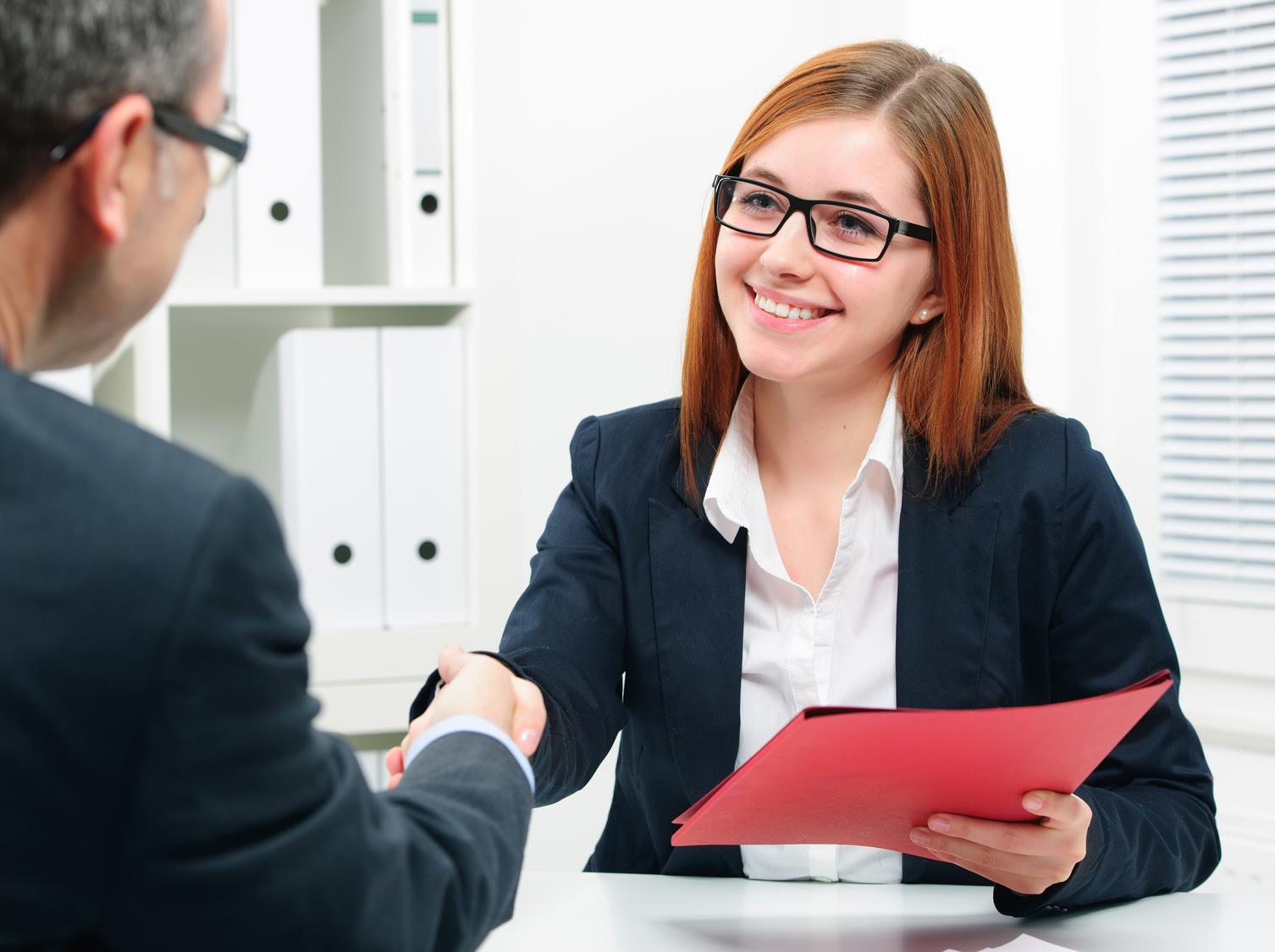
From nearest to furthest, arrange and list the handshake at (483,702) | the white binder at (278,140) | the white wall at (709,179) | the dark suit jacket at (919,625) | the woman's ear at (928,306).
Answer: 1. the handshake at (483,702)
2. the dark suit jacket at (919,625)
3. the woman's ear at (928,306)
4. the white binder at (278,140)
5. the white wall at (709,179)

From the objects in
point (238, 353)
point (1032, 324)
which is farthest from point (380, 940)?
point (1032, 324)

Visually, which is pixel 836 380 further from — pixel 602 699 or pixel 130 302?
pixel 130 302

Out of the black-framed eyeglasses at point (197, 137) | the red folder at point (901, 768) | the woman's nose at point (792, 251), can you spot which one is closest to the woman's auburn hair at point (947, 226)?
the woman's nose at point (792, 251)

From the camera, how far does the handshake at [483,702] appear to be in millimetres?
1011

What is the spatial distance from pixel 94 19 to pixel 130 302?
0.15 meters

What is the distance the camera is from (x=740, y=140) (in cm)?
148

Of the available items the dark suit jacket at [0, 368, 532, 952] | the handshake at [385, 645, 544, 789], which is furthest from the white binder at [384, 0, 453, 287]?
the dark suit jacket at [0, 368, 532, 952]

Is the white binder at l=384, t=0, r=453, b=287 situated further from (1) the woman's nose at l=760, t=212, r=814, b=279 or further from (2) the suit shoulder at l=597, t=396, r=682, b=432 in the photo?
(1) the woman's nose at l=760, t=212, r=814, b=279

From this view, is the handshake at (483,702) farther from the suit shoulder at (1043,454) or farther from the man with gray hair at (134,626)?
the suit shoulder at (1043,454)

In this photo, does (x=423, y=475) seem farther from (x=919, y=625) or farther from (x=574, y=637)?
(x=919, y=625)

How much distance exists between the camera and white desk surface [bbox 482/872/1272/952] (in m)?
1.09

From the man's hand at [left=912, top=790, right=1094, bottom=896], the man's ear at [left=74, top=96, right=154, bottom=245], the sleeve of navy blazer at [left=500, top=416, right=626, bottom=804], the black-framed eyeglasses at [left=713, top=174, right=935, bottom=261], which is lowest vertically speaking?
the man's hand at [left=912, top=790, right=1094, bottom=896]

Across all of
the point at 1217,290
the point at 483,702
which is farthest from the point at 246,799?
the point at 1217,290

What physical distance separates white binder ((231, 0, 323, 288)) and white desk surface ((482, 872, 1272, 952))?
106 centimetres
